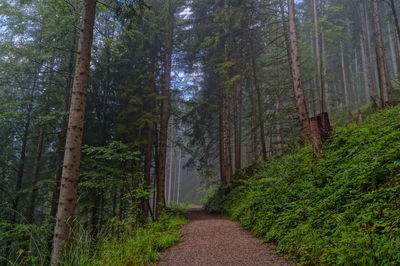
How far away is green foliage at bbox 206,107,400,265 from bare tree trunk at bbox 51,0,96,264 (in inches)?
152

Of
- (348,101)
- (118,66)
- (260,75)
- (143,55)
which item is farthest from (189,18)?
(348,101)

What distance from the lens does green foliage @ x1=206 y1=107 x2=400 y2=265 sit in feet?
8.55

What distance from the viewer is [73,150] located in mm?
4324

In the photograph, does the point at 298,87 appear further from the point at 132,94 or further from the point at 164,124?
the point at 132,94

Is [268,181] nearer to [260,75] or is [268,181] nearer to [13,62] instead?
[260,75]

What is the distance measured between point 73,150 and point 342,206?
194 inches

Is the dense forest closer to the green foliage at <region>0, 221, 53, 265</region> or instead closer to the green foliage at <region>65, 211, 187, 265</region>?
the green foliage at <region>0, 221, 53, 265</region>

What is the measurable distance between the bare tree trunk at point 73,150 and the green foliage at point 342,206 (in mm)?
3856

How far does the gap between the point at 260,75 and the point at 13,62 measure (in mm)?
16064

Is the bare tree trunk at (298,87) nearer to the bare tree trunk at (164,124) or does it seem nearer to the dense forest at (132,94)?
the dense forest at (132,94)

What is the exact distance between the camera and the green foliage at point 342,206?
261cm

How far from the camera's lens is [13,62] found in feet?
40.3

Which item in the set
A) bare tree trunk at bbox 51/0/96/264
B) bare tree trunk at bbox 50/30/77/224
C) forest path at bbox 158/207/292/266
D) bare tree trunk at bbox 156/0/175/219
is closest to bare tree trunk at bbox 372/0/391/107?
bare tree trunk at bbox 156/0/175/219

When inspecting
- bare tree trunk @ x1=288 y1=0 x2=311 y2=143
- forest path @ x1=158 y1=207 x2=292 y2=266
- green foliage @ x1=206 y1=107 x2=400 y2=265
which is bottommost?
forest path @ x1=158 y1=207 x2=292 y2=266
